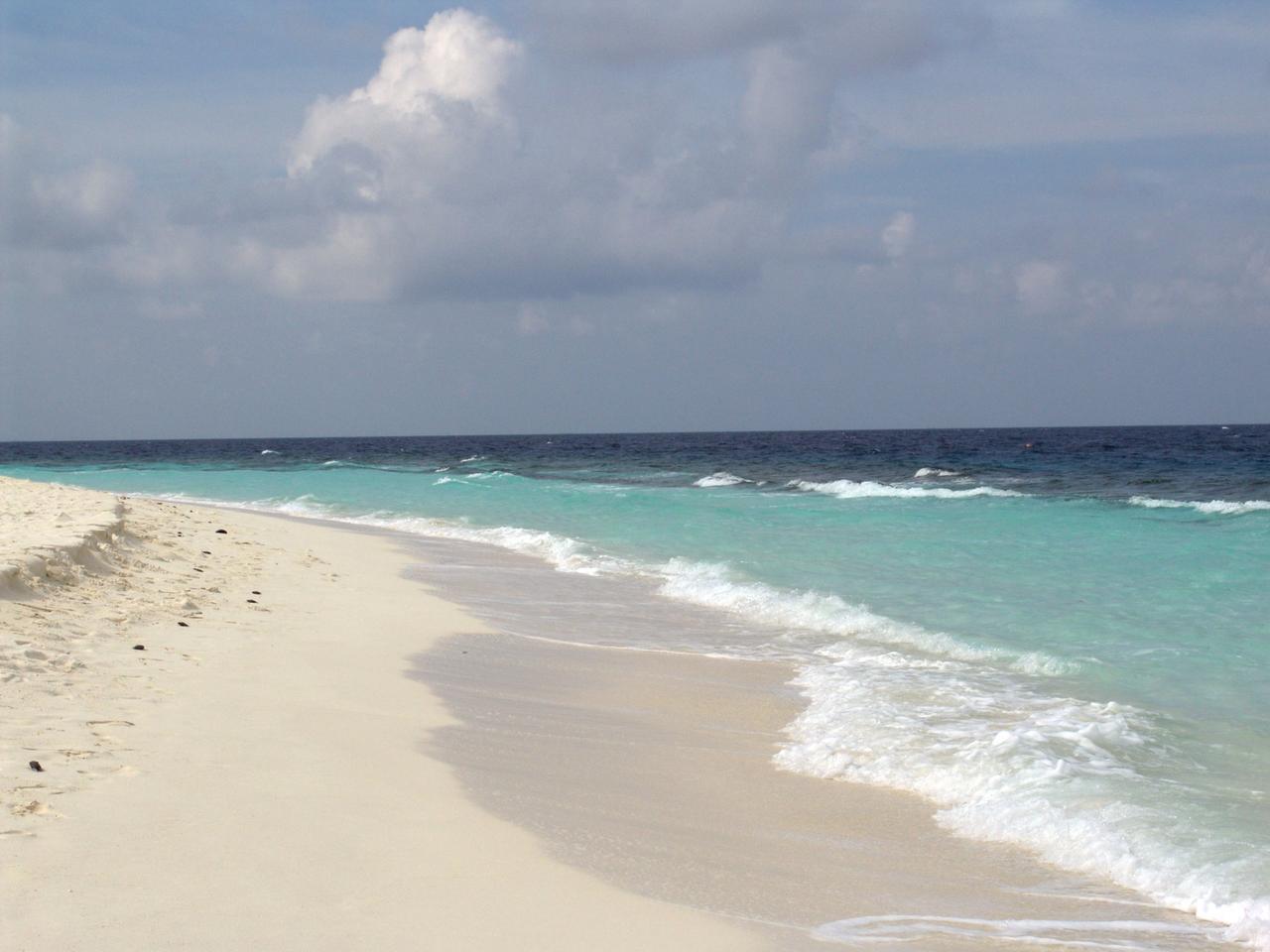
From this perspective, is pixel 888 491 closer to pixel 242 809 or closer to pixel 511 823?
pixel 511 823

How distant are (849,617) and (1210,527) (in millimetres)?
12721

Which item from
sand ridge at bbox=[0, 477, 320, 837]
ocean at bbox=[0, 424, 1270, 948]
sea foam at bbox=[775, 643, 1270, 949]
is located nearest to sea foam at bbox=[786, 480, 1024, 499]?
ocean at bbox=[0, 424, 1270, 948]

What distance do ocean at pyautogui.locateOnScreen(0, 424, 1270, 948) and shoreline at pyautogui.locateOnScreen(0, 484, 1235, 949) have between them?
1.37ft

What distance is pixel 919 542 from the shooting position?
18.2 metres

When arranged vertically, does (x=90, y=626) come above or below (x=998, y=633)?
above

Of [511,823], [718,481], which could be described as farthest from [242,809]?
[718,481]

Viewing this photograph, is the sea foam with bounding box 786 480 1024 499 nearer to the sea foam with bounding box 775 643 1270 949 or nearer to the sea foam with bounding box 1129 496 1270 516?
the sea foam with bounding box 1129 496 1270 516

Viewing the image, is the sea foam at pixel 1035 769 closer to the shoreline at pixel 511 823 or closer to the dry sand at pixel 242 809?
the shoreline at pixel 511 823

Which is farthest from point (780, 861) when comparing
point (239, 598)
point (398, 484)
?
point (398, 484)

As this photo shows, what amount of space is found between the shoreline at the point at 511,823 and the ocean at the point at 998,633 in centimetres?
42

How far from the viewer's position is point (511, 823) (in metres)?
4.77

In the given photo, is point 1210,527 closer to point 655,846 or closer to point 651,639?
point 651,639

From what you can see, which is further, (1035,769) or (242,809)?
(1035,769)

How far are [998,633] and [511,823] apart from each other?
677cm
